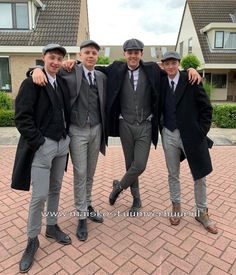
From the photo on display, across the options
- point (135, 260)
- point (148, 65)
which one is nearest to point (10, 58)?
point (148, 65)

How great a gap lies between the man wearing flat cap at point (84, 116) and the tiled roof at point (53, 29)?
12557 mm

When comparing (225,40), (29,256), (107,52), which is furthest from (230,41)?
(107,52)

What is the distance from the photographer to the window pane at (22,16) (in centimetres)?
1570

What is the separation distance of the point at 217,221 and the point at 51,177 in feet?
6.94

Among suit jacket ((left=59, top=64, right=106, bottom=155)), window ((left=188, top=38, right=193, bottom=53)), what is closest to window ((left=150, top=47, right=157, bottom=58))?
window ((left=188, top=38, right=193, bottom=53))

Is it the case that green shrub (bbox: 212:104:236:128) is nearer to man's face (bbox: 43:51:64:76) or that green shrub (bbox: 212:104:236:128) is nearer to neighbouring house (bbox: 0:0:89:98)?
neighbouring house (bbox: 0:0:89:98)

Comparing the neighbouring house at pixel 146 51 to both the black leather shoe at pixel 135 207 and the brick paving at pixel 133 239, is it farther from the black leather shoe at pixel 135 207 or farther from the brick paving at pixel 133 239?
the black leather shoe at pixel 135 207

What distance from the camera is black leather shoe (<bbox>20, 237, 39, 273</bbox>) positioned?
2.71 meters

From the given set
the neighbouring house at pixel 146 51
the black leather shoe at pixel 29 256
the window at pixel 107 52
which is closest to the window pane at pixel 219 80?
the neighbouring house at pixel 146 51

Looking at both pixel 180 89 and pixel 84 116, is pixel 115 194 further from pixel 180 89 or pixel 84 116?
pixel 180 89

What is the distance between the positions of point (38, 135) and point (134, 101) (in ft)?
4.12

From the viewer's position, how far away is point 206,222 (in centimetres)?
350

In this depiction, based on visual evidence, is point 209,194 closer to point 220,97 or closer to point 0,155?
point 0,155

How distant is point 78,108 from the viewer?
10.4ft
